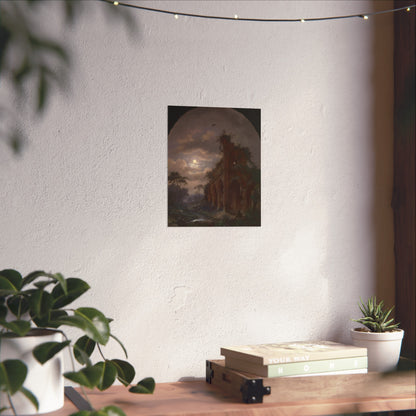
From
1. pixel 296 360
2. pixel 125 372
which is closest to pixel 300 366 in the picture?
pixel 296 360

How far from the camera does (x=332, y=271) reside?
214 cm

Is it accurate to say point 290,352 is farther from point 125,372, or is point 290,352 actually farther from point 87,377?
point 87,377

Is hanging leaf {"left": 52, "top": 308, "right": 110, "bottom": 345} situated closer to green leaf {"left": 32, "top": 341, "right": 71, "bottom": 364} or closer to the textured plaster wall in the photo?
green leaf {"left": 32, "top": 341, "right": 71, "bottom": 364}

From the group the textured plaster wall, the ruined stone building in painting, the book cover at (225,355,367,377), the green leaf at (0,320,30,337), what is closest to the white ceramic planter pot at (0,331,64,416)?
the green leaf at (0,320,30,337)

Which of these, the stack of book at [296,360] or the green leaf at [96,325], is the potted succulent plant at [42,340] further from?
the stack of book at [296,360]

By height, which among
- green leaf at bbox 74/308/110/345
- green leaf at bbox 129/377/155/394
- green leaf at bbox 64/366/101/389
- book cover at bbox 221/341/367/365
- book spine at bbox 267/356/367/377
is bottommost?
green leaf at bbox 129/377/155/394

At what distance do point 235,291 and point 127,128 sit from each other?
0.66 metres

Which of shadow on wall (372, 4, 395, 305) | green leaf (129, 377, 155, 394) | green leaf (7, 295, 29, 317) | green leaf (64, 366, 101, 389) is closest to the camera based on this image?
green leaf (64, 366, 101, 389)

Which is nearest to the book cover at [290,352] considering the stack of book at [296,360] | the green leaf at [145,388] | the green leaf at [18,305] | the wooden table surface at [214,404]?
the stack of book at [296,360]

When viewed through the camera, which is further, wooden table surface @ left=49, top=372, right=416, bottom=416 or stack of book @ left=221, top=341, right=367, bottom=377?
stack of book @ left=221, top=341, right=367, bottom=377

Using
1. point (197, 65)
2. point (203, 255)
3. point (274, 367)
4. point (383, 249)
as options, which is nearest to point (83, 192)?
point (203, 255)

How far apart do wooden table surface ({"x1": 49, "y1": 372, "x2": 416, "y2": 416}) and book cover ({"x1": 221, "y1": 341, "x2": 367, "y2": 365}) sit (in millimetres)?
114

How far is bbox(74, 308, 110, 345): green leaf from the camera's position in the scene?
4.72 feet

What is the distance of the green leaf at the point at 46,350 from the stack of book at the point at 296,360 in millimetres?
559
